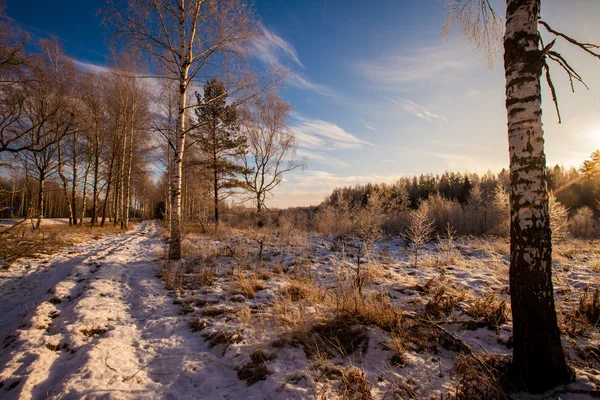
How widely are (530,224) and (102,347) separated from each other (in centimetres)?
436

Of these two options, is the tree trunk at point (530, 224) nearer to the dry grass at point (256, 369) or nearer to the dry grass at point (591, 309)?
the dry grass at point (591, 309)

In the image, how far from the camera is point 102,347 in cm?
259

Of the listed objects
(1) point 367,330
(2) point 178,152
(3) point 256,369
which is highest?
(2) point 178,152

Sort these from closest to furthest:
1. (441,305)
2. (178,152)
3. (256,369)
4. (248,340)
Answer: (256,369)
(248,340)
(441,305)
(178,152)

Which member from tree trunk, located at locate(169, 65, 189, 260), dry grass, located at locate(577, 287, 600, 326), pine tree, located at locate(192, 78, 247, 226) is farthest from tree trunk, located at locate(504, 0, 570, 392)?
pine tree, located at locate(192, 78, 247, 226)

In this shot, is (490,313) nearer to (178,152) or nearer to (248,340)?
(248,340)

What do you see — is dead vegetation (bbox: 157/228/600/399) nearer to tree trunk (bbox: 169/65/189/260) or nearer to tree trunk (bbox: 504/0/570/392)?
tree trunk (bbox: 504/0/570/392)

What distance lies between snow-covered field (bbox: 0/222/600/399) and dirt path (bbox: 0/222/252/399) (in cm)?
1

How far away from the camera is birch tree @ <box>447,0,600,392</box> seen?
2.06m

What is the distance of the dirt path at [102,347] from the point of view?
81.8 inches

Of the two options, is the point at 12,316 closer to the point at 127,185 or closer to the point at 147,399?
the point at 147,399

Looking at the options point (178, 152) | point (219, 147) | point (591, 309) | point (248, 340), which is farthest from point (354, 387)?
point (219, 147)

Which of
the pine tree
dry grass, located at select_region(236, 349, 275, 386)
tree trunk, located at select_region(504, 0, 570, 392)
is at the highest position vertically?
the pine tree

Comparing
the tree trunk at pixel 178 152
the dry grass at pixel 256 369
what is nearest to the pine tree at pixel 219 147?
the tree trunk at pixel 178 152
